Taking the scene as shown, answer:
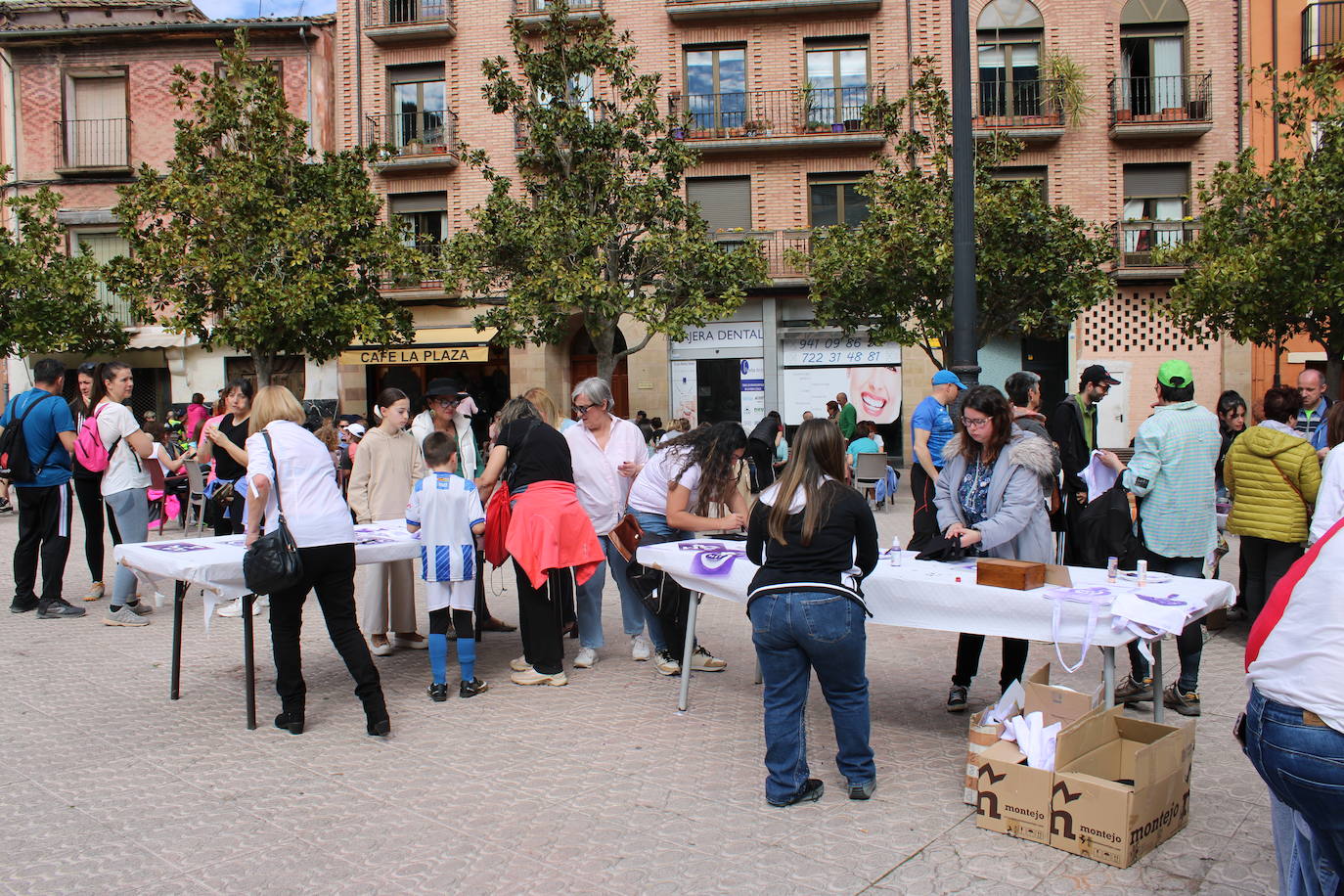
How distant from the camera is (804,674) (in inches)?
163

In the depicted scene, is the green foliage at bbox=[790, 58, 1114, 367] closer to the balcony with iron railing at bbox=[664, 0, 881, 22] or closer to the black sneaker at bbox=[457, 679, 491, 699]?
the balcony with iron railing at bbox=[664, 0, 881, 22]

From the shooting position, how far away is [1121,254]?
2275cm

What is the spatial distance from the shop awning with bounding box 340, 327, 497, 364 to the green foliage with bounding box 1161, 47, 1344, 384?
14.2m

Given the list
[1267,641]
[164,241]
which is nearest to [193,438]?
[164,241]

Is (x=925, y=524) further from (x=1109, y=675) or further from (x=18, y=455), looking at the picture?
(x=18, y=455)

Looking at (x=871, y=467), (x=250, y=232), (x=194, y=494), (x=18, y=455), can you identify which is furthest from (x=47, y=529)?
(x=250, y=232)

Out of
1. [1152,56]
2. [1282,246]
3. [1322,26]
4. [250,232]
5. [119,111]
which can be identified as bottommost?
[1282,246]

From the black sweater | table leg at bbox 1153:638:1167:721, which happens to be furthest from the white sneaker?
table leg at bbox 1153:638:1167:721

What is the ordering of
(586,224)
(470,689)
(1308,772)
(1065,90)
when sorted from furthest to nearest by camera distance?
(1065,90), (586,224), (470,689), (1308,772)

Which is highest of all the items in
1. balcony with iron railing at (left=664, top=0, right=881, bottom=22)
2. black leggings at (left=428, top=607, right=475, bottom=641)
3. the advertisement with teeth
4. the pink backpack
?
balcony with iron railing at (left=664, top=0, right=881, bottom=22)

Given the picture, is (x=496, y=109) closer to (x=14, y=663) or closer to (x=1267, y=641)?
(x=14, y=663)

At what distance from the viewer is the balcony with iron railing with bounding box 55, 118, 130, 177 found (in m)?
24.9

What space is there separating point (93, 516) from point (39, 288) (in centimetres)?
1459

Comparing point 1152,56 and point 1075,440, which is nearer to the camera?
point 1075,440
